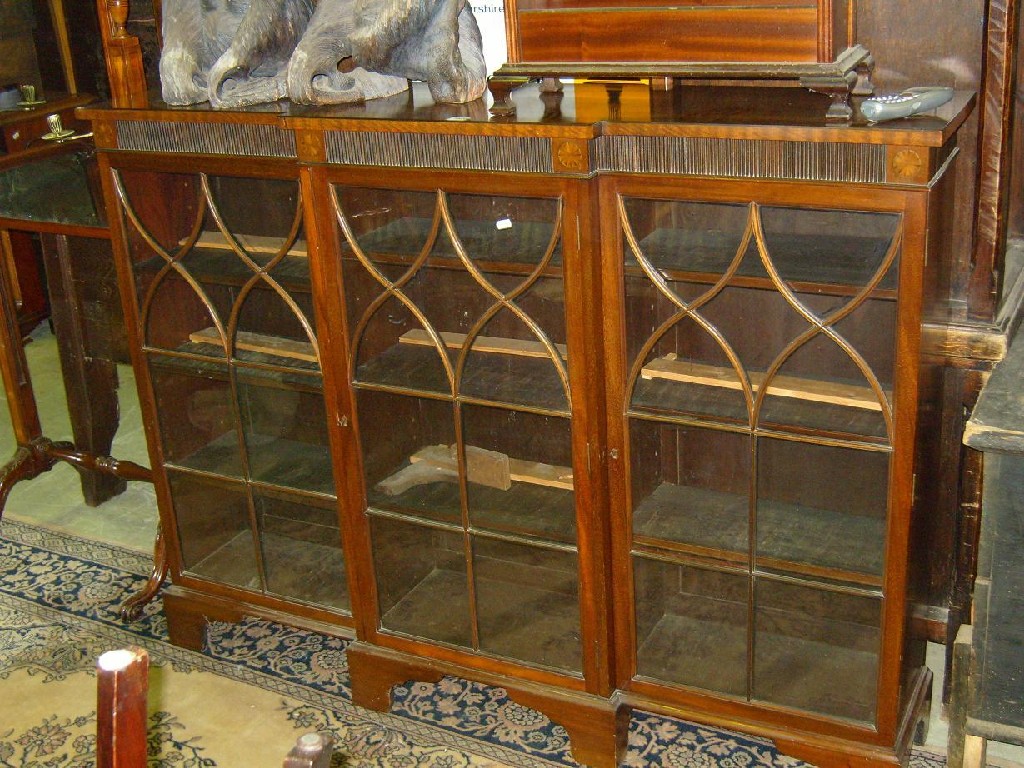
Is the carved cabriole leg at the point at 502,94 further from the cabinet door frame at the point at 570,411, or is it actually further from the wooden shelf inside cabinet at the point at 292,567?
the wooden shelf inside cabinet at the point at 292,567

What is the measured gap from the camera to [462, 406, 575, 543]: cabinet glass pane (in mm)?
2312

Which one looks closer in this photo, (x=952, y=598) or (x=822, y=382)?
(x=822, y=382)

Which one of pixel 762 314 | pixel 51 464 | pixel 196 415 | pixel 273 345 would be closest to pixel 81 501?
pixel 51 464

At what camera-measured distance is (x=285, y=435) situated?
266 centimetres

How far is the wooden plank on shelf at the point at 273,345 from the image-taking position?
2.53 metres

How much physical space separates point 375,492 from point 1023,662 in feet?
4.22

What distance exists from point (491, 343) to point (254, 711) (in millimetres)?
1053

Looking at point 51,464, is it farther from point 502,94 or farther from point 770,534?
point 770,534

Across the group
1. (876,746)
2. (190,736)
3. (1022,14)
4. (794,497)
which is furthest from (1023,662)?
(190,736)

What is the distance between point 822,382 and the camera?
2086 mm

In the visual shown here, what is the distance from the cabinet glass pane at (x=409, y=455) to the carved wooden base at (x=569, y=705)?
0.34 meters

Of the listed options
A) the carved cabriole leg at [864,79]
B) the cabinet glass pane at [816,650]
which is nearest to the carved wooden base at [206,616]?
the cabinet glass pane at [816,650]

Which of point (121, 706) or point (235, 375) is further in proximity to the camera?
point (235, 375)

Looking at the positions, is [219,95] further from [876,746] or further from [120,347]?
[876,746]
